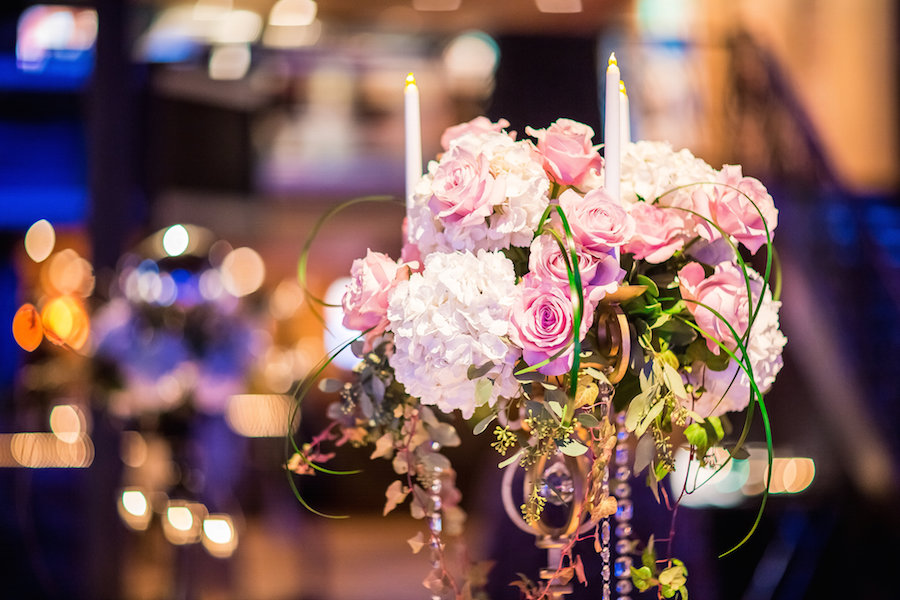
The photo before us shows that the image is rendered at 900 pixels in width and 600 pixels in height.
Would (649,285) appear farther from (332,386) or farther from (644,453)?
Result: (332,386)

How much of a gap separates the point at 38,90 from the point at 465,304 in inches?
224

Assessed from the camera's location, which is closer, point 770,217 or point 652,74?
point 770,217

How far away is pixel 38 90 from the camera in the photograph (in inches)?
235

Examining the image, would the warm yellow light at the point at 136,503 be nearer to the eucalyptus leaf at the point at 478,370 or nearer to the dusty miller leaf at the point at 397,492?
the dusty miller leaf at the point at 397,492

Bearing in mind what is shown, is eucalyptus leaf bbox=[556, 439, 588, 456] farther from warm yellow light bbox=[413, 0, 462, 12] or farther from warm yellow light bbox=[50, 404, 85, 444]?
warm yellow light bbox=[413, 0, 462, 12]

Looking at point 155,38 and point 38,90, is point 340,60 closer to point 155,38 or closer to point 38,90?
point 155,38

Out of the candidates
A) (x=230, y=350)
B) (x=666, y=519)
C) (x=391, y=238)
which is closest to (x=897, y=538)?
(x=666, y=519)

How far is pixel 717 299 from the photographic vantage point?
1168 mm

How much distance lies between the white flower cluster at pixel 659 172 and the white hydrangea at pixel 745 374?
19cm

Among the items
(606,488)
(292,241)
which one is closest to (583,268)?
(606,488)

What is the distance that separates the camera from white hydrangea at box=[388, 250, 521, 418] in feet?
3.67

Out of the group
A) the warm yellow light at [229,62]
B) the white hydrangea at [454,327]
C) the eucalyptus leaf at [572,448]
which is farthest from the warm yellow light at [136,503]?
the warm yellow light at [229,62]

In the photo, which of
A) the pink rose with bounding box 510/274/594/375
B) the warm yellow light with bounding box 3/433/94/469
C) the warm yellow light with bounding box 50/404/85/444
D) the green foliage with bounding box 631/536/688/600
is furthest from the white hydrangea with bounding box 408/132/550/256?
the warm yellow light with bounding box 50/404/85/444

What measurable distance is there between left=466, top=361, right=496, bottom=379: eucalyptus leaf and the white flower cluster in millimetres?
342
